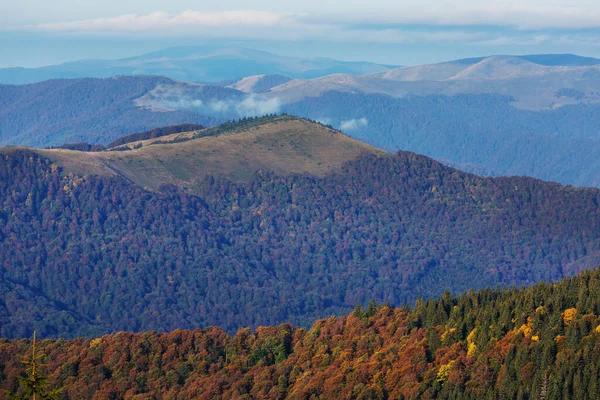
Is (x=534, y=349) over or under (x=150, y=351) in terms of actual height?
over

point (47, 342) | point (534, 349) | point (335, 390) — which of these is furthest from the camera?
point (47, 342)

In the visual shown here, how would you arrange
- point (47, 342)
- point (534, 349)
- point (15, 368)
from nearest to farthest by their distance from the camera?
point (534, 349), point (15, 368), point (47, 342)

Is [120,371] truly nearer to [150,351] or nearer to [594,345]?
[150,351]

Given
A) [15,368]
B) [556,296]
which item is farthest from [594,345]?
[15,368]

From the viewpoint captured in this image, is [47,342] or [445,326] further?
[47,342]

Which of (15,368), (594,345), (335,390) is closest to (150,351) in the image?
Result: (15,368)

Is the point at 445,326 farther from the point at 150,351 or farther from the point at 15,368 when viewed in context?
the point at 15,368
